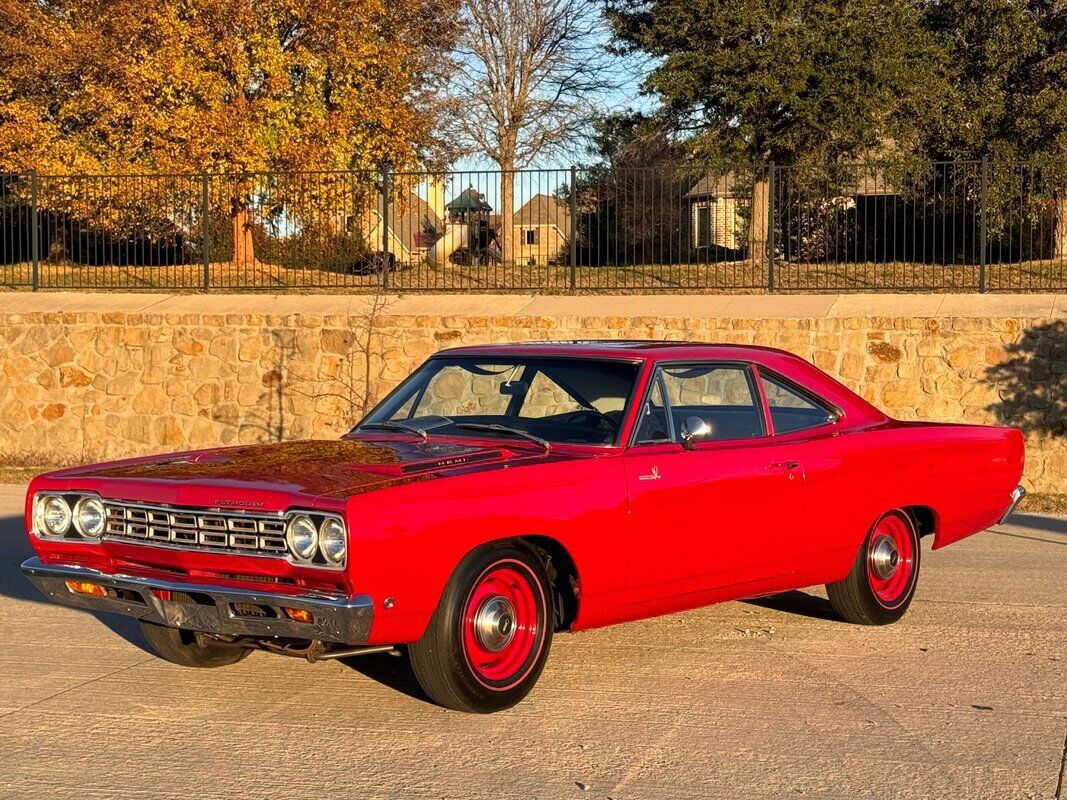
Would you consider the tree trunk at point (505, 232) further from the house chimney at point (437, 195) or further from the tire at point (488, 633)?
the tire at point (488, 633)

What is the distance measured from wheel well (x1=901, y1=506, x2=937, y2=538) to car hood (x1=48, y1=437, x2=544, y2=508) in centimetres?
264

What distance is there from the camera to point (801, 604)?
840 cm

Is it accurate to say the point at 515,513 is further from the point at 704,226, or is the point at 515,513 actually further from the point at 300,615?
the point at 704,226

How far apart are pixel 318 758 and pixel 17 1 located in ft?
87.4

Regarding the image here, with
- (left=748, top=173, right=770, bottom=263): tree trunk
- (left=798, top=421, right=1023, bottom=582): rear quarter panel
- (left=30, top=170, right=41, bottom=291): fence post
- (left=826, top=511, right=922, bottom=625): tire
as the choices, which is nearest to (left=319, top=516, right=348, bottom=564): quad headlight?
(left=798, top=421, right=1023, bottom=582): rear quarter panel

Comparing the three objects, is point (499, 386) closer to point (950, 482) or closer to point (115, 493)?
point (115, 493)

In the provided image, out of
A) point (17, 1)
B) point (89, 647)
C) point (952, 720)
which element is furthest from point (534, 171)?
point (17, 1)

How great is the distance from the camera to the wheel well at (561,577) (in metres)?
6.18

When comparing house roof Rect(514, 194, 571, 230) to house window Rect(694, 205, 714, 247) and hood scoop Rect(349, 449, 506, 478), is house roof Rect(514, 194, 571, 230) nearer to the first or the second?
house window Rect(694, 205, 714, 247)

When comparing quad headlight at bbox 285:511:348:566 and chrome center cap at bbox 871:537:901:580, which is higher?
quad headlight at bbox 285:511:348:566

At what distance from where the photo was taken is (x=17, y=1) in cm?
2839

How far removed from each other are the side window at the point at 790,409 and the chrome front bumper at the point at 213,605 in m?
2.94

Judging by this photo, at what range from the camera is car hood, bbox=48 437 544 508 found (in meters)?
5.66

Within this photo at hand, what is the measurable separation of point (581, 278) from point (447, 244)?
6.50ft
